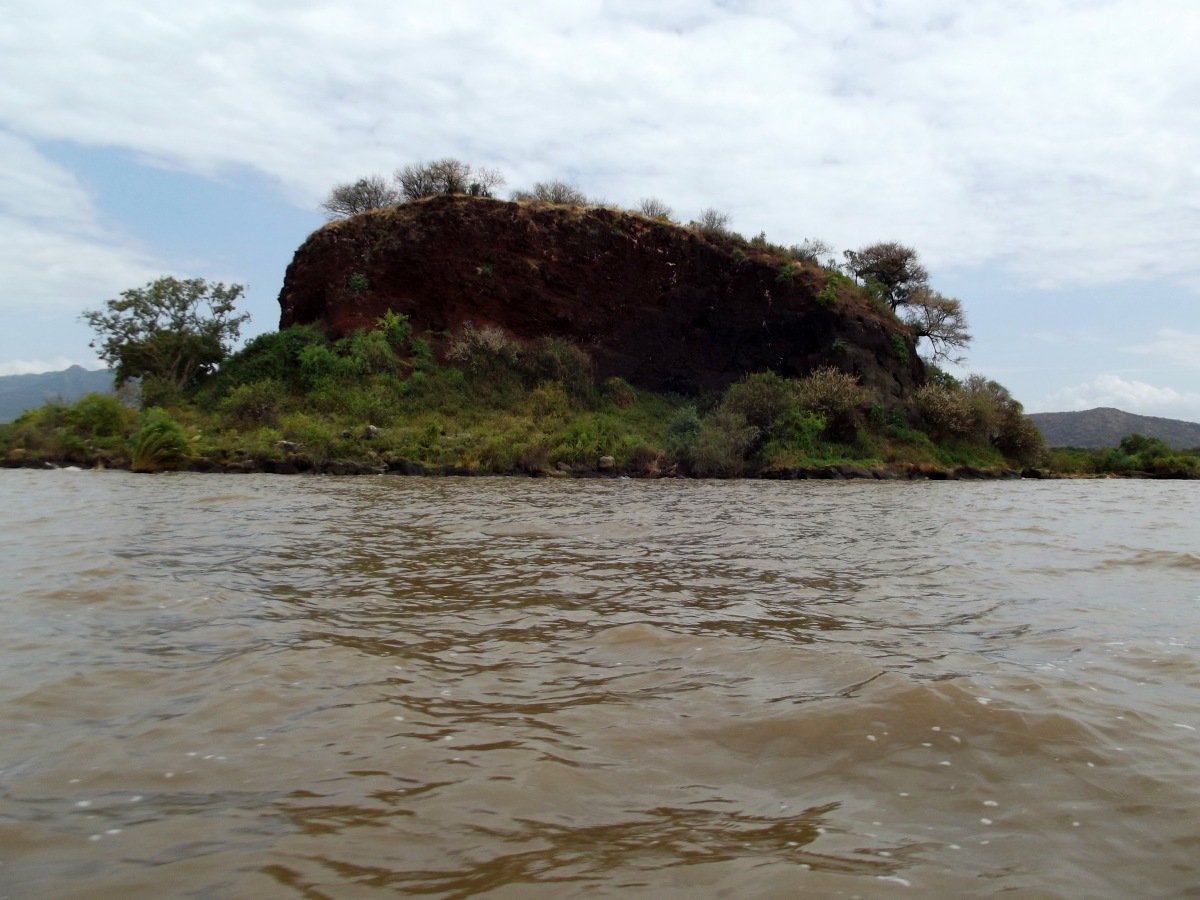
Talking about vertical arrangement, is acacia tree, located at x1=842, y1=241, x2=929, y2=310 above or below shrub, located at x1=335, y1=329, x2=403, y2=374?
above

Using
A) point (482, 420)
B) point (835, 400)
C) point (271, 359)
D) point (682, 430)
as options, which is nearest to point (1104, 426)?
point (835, 400)

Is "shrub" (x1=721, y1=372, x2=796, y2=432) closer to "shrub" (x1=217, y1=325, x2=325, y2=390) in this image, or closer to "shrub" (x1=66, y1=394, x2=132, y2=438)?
"shrub" (x1=217, y1=325, x2=325, y2=390)

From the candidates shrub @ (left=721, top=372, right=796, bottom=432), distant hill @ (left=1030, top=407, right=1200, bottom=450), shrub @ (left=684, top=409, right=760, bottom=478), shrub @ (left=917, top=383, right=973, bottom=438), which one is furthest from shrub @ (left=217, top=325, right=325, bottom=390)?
distant hill @ (left=1030, top=407, right=1200, bottom=450)

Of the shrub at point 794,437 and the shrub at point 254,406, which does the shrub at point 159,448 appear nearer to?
the shrub at point 254,406

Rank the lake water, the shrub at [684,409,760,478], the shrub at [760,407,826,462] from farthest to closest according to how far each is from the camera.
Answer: the shrub at [760,407,826,462]
the shrub at [684,409,760,478]
the lake water

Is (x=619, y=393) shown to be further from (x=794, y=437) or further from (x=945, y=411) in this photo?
(x=945, y=411)

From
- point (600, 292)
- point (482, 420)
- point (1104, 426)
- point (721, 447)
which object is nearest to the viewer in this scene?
point (721, 447)

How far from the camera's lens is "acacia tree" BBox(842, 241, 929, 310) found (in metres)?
37.1

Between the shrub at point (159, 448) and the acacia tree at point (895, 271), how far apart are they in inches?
1262

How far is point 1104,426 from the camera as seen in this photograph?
2427 inches

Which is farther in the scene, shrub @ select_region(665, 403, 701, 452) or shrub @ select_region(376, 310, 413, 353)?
shrub @ select_region(376, 310, 413, 353)

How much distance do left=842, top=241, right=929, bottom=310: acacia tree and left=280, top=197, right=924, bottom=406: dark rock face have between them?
5429mm

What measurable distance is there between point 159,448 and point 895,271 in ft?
112

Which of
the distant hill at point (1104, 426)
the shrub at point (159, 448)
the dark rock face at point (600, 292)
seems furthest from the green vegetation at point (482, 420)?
the distant hill at point (1104, 426)
